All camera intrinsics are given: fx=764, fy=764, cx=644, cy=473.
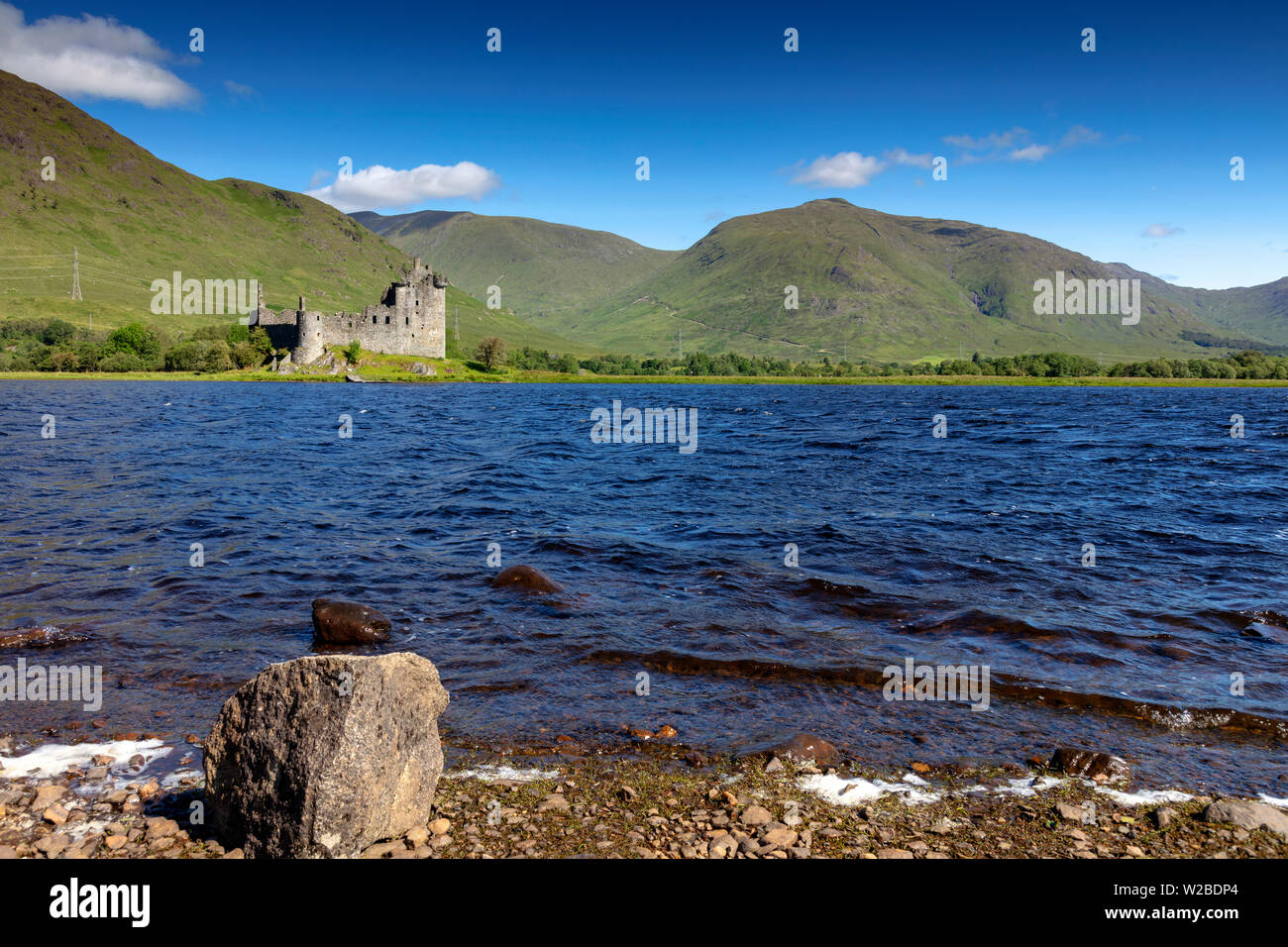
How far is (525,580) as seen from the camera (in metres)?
16.2

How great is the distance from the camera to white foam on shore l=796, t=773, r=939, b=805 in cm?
775

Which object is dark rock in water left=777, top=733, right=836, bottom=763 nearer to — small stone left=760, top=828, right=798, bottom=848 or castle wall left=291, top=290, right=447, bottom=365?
small stone left=760, top=828, right=798, bottom=848

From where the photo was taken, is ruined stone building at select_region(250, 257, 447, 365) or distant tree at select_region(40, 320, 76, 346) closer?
ruined stone building at select_region(250, 257, 447, 365)

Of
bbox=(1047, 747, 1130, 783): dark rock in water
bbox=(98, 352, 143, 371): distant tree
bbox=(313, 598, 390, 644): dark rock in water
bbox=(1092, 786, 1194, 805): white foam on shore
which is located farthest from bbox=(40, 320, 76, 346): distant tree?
bbox=(1092, 786, 1194, 805): white foam on shore

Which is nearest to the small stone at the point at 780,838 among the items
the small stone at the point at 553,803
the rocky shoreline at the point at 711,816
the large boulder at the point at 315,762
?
the rocky shoreline at the point at 711,816

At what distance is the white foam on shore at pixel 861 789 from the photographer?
7754mm

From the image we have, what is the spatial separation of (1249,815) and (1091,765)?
56.4 inches

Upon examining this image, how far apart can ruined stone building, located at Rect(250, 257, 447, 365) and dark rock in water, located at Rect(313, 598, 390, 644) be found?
119 meters

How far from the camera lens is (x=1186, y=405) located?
308ft

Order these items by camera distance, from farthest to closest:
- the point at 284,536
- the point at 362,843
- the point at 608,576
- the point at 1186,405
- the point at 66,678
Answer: the point at 1186,405 → the point at 284,536 → the point at 608,576 → the point at 66,678 → the point at 362,843

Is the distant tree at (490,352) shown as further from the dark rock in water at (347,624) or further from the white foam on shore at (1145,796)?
the white foam on shore at (1145,796)

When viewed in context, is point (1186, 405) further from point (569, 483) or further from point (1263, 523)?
point (569, 483)
